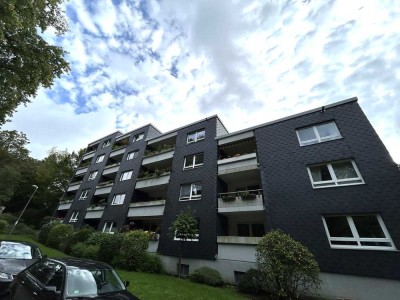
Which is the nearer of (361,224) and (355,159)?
(361,224)

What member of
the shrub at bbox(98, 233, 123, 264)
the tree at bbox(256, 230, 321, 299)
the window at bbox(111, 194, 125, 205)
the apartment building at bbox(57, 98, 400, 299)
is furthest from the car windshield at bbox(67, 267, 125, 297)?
the window at bbox(111, 194, 125, 205)

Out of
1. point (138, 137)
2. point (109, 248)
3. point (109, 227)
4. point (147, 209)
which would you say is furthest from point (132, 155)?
point (109, 248)

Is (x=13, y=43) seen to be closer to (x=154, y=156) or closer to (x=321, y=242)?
(x=154, y=156)

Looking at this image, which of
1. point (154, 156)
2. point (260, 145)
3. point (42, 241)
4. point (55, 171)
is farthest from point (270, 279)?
point (55, 171)

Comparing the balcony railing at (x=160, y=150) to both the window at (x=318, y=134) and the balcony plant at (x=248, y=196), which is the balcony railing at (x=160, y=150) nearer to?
the balcony plant at (x=248, y=196)

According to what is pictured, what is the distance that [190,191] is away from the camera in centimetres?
1883

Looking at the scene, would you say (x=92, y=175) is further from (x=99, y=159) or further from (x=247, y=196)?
(x=247, y=196)

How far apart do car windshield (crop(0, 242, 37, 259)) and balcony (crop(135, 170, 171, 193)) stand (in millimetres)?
12914

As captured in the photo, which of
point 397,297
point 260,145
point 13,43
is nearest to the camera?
point 397,297

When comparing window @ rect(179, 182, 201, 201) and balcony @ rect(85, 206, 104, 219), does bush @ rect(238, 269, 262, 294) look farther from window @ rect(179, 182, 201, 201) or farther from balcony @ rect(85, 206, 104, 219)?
balcony @ rect(85, 206, 104, 219)

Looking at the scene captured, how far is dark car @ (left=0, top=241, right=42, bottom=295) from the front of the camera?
23.0 feet

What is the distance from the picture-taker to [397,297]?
29.8 feet

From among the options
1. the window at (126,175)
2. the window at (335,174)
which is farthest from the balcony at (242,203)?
the window at (126,175)

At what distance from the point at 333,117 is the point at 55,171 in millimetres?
51994
